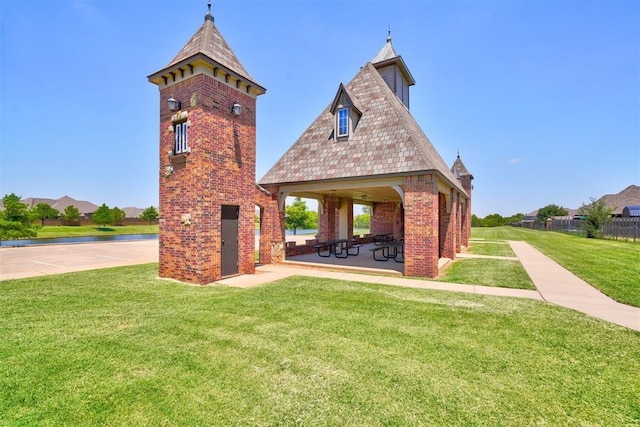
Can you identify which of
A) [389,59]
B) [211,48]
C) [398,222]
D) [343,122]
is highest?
[389,59]

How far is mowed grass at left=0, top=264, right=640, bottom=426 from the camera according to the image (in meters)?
3.03

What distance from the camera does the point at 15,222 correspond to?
25469mm

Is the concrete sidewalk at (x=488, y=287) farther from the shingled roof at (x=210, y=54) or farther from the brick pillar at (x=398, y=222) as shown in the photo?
the brick pillar at (x=398, y=222)

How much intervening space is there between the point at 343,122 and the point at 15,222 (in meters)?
31.1

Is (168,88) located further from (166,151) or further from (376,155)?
(376,155)

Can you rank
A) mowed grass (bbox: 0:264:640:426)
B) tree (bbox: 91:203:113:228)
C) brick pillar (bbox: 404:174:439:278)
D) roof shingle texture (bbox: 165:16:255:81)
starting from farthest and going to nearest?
tree (bbox: 91:203:113:228) → brick pillar (bbox: 404:174:439:278) → roof shingle texture (bbox: 165:16:255:81) → mowed grass (bbox: 0:264:640:426)

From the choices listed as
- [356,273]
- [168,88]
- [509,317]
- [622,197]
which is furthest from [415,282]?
[622,197]

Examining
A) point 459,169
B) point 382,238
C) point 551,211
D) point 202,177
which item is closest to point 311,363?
point 202,177

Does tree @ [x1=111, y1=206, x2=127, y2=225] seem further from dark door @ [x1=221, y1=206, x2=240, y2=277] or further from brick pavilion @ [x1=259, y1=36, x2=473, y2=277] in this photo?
dark door @ [x1=221, y1=206, x2=240, y2=277]

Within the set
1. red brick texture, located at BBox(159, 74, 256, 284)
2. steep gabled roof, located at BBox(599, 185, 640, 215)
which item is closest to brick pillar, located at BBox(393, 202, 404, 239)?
red brick texture, located at BBox(159, 74, 256, 284)

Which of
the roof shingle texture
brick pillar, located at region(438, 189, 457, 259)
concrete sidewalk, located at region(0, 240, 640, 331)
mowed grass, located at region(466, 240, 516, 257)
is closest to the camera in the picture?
concrete sidewalk, located at region(0, 240, 640, 331)

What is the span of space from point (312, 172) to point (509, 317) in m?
8.92

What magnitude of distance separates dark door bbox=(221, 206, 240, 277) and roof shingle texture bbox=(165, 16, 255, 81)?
4.72m

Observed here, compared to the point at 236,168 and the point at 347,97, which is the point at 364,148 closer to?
the point at 347,97
